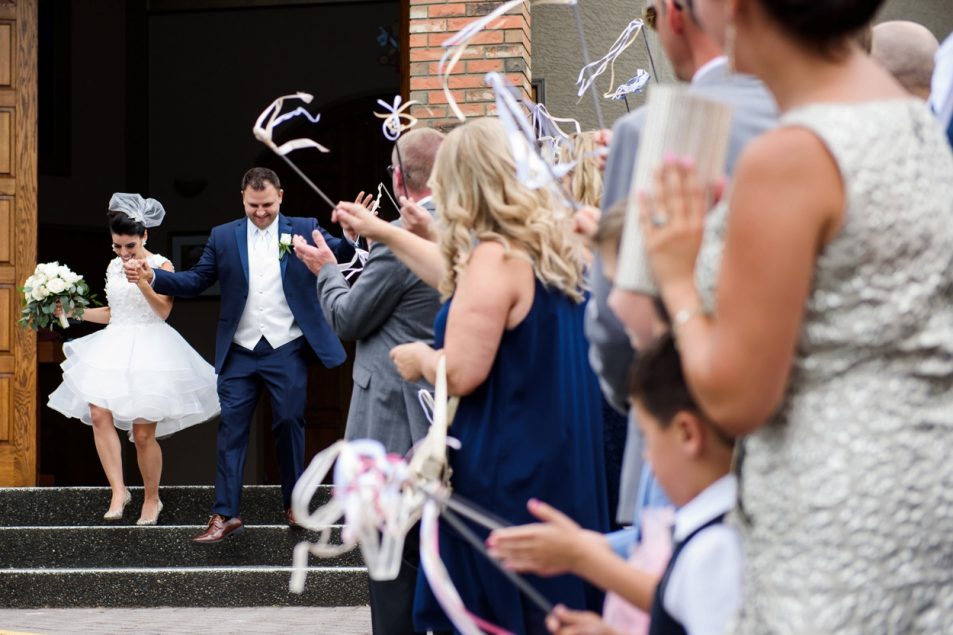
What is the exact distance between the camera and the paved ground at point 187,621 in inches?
273

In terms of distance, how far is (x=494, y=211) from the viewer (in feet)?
11.1

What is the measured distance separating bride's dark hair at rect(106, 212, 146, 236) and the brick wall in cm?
183

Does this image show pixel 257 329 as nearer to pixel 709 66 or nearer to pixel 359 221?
pixel 359 221

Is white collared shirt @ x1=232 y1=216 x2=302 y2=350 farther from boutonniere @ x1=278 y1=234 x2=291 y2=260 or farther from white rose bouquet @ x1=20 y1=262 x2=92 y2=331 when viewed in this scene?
white rose bouquet @ x1=20 y1=262 x2=92 y2=331

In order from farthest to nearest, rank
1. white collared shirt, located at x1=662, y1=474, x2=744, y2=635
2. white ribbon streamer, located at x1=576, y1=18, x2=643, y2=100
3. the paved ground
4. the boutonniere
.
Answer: the boutonniere, the paved ground, white ribbon streamer, located at x1=576, y1=18, x2=643, y2=100, white collared shirt, located at x1=662, y1=474, x2=744, y2=635

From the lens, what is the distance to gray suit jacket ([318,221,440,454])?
14.6 ft

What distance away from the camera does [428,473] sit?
278cm

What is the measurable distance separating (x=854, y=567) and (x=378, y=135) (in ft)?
40.5

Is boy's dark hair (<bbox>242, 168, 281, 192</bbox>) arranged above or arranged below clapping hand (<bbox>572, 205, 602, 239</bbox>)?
above

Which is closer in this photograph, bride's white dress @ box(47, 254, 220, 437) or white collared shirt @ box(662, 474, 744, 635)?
white collared shirt @ box(662, 474, 744, 635)

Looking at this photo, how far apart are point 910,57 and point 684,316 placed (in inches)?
76.7

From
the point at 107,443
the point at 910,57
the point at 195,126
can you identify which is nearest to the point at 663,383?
the point at 910,57

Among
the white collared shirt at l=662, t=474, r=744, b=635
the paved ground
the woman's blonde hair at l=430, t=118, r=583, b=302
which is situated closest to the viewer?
the white collared shirt at l=662, t=474, r=744, b=635

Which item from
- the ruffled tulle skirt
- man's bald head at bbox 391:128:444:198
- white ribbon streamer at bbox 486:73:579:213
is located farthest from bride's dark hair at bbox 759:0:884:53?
the ruffled tulle skirt
